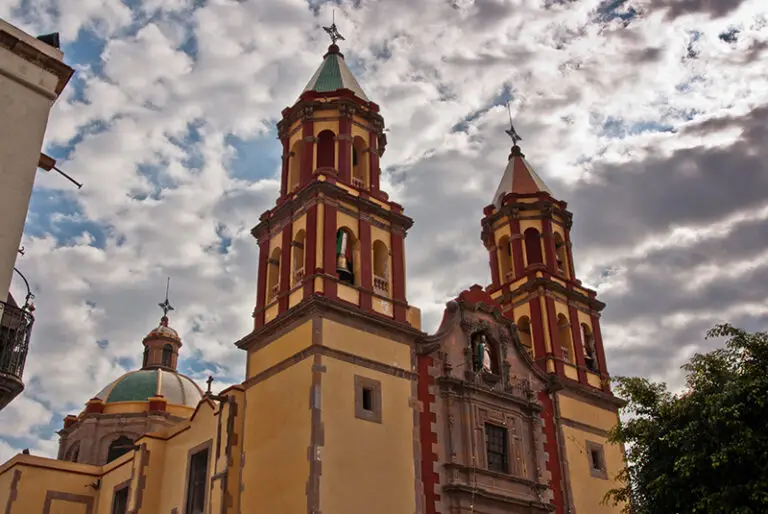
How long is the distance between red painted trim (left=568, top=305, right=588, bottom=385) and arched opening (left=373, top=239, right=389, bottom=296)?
7617mm

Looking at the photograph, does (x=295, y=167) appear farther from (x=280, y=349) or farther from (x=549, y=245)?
(x=549, y=245)

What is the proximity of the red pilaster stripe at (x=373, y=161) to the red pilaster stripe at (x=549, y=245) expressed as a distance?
6.99 meters

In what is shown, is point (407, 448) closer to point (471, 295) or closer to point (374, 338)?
point (374, 338)

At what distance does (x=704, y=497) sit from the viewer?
1430cm

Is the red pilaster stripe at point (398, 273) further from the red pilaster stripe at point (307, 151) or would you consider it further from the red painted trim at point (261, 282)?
the red painted trim at point (261, 282)

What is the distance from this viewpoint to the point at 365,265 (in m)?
21.6

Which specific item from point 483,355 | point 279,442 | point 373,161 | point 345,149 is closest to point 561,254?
point 483,355

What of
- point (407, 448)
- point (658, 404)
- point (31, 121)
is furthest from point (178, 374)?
point (31, 121)

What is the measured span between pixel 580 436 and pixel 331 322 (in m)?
9.23

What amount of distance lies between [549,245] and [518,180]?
10.8 feet

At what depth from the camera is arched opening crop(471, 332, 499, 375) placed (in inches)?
894

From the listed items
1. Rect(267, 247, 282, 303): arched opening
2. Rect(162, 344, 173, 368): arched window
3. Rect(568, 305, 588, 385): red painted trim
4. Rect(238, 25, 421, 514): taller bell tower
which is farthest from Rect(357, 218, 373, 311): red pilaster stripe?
Rect(162, 344, 173, 368): arched window

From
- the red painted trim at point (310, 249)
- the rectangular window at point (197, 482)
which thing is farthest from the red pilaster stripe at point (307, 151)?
the rectangular window at point (197, 482)

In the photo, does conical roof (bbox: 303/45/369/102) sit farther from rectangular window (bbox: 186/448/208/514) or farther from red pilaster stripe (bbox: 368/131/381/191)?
rectangular window (bbox: 186/448/208/514)
